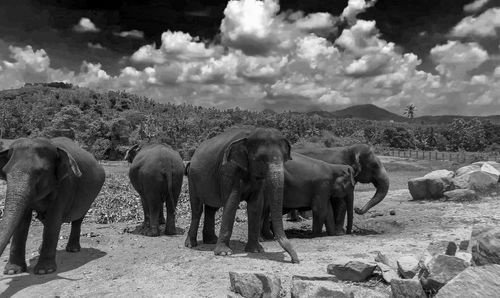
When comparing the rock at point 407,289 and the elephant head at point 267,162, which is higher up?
the elephant head at point 267,162

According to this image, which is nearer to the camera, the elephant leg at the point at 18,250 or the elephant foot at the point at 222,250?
the elephant leg at the point at 18,250

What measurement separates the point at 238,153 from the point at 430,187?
12.3 metres

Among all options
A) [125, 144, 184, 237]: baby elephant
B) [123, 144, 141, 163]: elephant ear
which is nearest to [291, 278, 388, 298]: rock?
[125, 144, 184, 237]: baby elephant

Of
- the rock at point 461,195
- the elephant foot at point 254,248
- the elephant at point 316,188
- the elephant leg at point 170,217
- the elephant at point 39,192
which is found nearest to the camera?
the elephant at point 39,192

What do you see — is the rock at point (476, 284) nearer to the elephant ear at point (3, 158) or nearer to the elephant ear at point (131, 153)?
the elephant ear at point (3, 158)

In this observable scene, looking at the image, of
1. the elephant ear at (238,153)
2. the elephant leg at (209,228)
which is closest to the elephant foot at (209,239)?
the elephant leg at (209,228)

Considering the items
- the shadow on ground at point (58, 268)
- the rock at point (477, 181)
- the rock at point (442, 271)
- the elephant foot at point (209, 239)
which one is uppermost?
the rock at point (477, 181)

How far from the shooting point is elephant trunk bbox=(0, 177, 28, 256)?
7.07m

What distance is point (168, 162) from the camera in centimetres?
1280

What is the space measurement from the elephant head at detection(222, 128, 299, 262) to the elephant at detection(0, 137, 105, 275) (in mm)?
3029

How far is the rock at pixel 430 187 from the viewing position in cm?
1873

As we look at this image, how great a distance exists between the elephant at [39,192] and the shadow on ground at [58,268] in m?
0.19

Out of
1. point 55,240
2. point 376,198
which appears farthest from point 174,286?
point 376,198

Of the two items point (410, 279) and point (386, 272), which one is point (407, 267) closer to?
point (386, 272)
